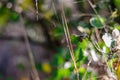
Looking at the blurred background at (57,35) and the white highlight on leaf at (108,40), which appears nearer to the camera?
the white highlight on leaf at (108,40)

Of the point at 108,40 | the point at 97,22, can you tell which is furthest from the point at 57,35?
the point at 108,40

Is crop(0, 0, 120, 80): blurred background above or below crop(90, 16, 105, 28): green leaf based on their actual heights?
below

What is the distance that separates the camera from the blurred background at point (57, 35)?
4.81 feet

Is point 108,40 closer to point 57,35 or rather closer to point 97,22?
point 97,22

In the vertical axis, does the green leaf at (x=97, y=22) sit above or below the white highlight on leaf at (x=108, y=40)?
above

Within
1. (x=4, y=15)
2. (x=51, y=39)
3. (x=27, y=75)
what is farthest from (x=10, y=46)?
(x=4, y=15)

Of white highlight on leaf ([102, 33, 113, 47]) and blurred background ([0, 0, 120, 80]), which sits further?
blurred background ([0, 0, 120, 80])

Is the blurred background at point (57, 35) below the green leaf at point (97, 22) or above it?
below

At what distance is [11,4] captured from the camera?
223 centimetres

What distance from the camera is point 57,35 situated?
1790 millimetres

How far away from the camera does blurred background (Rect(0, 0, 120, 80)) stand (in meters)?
1.47

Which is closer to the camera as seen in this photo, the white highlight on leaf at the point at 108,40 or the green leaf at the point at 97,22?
the white highlight on leaf at the point at 108,40

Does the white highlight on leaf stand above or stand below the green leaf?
below

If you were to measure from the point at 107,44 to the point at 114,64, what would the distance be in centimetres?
8
